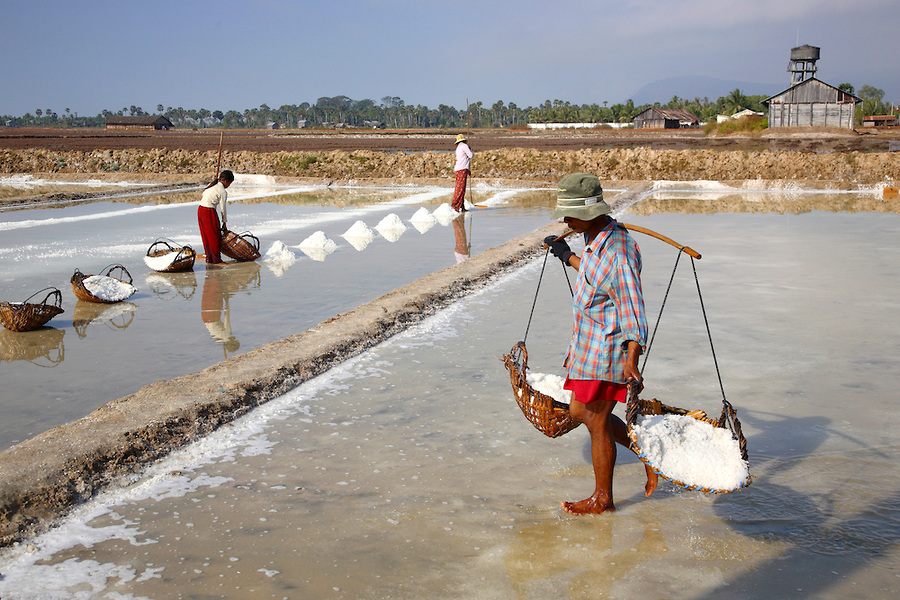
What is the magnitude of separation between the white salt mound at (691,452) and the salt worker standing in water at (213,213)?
586cm

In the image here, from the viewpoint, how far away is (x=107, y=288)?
249 inches

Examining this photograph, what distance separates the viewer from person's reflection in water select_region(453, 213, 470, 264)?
8.46 meters

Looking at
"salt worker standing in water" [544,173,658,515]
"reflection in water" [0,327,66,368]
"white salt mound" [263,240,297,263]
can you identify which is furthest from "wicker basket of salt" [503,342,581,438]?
"white salt mound" [263,240,297,263]

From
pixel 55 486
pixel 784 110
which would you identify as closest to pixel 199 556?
pixel 55 486

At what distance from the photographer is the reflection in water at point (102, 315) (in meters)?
5.73

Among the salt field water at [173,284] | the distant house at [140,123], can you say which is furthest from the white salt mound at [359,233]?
the distant house at [140,123]

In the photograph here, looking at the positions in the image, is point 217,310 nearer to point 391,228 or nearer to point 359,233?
point 359,233

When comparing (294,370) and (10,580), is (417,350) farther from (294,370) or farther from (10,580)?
(10,580)

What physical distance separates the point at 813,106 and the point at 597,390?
46.0m

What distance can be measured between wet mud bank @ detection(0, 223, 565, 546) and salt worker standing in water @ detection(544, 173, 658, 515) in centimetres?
187

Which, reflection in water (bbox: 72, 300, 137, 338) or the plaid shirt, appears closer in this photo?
the plaid shirt

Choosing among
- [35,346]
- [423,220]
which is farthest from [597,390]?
[423,220]

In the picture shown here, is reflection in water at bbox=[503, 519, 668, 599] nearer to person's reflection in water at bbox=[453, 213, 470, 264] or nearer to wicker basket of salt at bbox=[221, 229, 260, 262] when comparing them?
person's reflection in water at bbox=[453, 213, 470, 264]

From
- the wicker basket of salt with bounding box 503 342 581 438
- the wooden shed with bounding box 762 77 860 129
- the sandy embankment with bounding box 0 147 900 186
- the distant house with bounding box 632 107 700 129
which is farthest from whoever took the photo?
the distant house with bounding box 632 107 700 129
